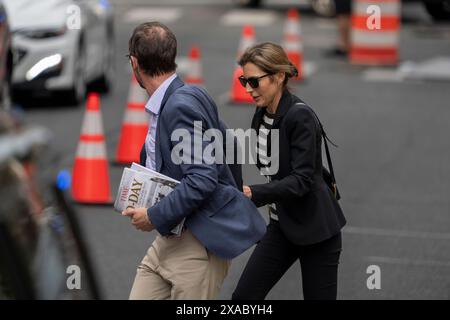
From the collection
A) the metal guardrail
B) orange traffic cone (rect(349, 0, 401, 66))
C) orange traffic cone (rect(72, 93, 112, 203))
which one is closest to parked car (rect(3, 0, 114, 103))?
orange traffic cone (rect(72, 93, 112, 203))

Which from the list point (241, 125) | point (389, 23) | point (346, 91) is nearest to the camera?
point (241, 125)

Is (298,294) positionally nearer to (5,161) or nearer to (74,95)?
(5,161)

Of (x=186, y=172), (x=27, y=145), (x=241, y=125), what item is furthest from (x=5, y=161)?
(x=241, y=125)

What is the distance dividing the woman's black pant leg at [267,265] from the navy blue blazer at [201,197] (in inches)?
23.3

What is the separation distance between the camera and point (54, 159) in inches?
136

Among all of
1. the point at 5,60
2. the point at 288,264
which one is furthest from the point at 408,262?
the point at 5,60

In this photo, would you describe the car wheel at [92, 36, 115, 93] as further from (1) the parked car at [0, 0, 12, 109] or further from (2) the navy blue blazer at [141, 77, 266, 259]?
(2) the navy blue blazer at [141, 77, 266, 259]

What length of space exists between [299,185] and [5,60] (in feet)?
24.2

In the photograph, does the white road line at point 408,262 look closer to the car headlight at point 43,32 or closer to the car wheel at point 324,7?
the car headlight at point 43,32

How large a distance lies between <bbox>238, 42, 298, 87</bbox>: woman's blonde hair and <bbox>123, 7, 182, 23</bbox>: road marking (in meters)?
18.6

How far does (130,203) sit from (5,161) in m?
2.05

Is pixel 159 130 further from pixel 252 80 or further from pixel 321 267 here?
pixel 321 267

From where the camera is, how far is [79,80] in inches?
585

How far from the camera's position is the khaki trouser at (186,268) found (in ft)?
17.3
